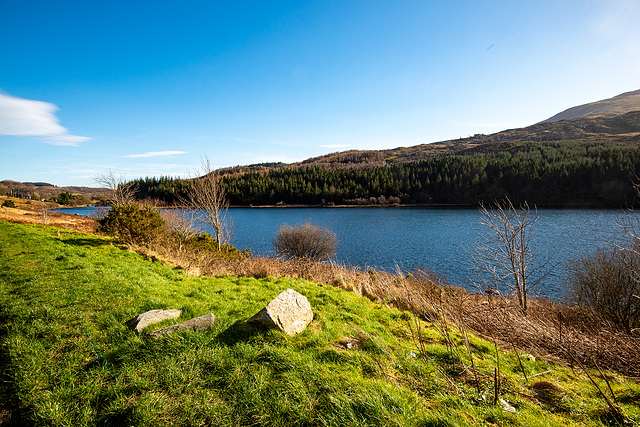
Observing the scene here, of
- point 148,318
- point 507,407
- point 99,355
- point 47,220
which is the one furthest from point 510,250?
point 47,220

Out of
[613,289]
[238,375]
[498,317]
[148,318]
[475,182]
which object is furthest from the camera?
[475,182]

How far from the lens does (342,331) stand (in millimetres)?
5594

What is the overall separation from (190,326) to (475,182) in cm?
10035

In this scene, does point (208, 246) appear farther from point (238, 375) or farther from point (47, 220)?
point (47, 220)

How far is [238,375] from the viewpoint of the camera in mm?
3705

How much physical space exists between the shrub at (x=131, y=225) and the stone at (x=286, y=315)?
13968 millimetres

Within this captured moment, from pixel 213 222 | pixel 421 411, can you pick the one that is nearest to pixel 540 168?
pixel 213 222

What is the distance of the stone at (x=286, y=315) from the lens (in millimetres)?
4984

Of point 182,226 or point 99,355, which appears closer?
point 99,355

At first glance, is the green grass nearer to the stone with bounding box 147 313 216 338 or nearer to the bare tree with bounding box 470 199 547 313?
the stone with bounding box 147 313 216 338

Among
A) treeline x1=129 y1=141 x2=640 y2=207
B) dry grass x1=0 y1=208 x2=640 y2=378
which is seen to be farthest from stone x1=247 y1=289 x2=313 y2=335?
treeline x1=129 y1=141 x2=640 y2=207

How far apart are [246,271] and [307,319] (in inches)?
281

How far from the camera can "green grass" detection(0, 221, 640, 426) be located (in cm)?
311

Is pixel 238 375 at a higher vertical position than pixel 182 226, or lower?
lower
